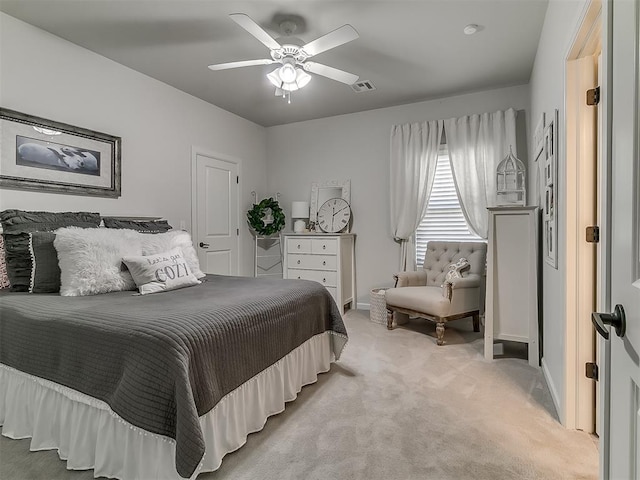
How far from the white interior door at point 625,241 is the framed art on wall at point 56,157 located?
339 centimetres

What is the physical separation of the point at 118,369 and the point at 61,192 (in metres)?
2.08

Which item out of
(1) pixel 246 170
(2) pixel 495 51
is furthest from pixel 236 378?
(1) pixel 246 170

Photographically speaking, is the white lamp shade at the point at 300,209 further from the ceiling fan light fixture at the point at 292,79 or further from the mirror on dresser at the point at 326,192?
the ceiling fan light fixture at the point at 292,79

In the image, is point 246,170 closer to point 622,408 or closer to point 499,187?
point 499,187

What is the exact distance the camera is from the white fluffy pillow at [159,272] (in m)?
2.35

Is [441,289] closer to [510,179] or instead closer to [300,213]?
[510,179]

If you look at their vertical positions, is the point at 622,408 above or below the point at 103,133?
below

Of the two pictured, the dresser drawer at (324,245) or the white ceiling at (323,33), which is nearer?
the white ceiling at (323,33)

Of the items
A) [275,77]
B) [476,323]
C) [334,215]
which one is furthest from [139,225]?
[476,323]

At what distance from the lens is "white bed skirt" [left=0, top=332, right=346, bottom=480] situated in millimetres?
1439

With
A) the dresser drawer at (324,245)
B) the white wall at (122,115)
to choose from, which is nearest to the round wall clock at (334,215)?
the dresser drawer at (324,245)

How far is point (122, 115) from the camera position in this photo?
3.32m

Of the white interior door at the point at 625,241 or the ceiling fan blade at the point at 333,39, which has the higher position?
the ceiling fan blade at the point at 333,39

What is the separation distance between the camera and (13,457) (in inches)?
66.4
